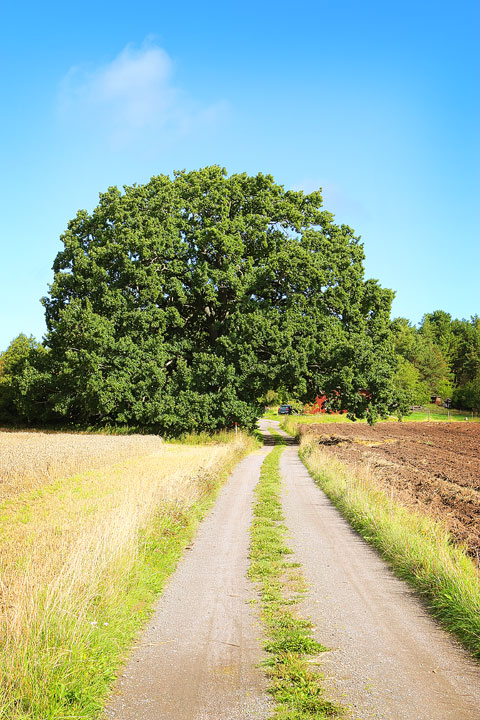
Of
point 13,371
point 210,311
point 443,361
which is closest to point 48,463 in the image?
point 210,311

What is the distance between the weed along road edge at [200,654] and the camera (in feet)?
14.9

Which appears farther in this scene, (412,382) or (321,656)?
(412,382)

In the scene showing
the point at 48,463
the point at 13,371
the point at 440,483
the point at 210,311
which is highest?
the point at 210,311

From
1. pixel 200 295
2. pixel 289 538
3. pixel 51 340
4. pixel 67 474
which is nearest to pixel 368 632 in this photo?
pixel 289 538

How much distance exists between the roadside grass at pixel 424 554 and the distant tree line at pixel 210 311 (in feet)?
64.5

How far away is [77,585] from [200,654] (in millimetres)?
1596

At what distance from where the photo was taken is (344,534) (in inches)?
445

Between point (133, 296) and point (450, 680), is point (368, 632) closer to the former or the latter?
point (450, 680)

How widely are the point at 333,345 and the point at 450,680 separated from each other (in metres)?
29.6

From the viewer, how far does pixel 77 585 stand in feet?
19.5

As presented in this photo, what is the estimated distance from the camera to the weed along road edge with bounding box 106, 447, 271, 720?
4555mm

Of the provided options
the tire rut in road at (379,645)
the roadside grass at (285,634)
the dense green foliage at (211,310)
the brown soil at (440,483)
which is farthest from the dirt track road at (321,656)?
the dense green foliage at (211,310)

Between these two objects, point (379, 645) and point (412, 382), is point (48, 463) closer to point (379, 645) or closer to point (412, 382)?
point (379, 645)

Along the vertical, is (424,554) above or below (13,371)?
below
